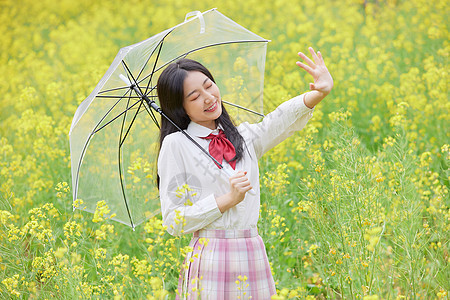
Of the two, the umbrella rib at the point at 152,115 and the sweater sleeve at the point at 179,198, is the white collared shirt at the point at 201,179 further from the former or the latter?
the umbrella rib at the point at 152,115

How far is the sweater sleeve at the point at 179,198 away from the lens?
171cm

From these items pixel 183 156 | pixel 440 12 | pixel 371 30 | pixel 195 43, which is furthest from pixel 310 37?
pixel 183 156

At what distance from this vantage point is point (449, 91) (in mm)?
3908

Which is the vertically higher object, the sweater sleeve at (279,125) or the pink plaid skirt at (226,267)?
the sweater sleeve at (279,125)

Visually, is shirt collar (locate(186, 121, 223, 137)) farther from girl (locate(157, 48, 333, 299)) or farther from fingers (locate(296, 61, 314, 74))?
fingers (locate(296, 61, 314, 74))

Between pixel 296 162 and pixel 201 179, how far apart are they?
1888 mm

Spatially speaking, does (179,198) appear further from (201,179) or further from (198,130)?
(198,130)

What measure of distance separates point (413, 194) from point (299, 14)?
6.06m

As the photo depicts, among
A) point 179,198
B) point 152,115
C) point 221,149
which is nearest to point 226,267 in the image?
point 179,198

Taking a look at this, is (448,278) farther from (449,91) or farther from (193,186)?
(449,91)

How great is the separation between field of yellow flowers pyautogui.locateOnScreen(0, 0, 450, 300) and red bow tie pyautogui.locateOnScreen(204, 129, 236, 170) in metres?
0.36

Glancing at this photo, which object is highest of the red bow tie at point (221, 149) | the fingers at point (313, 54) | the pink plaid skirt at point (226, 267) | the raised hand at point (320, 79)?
the fingers at point (313, 54)

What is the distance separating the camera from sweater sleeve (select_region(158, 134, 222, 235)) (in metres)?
1.71

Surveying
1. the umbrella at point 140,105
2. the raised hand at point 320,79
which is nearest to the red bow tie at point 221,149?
the umbrella at point 140,105
